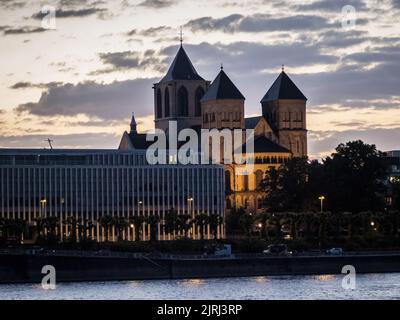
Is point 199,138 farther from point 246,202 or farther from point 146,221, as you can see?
point 146,221

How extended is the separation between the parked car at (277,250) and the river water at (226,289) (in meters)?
9.19

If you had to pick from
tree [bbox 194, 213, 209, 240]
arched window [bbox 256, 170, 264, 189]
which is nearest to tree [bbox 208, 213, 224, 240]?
tree [bbox 194, 213, 209, 240]

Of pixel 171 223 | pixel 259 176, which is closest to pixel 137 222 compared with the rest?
pixel 171 223

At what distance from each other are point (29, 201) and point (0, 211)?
→ 372 cm

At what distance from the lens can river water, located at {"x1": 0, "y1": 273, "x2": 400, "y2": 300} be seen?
8600 cm

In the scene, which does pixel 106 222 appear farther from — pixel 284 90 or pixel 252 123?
pixel 284 90

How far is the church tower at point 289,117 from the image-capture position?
643 ft

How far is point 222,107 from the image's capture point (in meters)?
192

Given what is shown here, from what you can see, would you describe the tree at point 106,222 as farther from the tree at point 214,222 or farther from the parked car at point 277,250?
the parked car at point 277,250

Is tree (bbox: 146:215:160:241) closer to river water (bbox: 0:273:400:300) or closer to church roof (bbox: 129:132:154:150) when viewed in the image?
river water (bbox: 0:273:400:300)

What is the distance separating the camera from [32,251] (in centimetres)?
11281

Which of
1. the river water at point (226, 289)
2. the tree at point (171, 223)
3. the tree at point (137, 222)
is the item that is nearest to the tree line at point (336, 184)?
the tree at point (171, 223)
